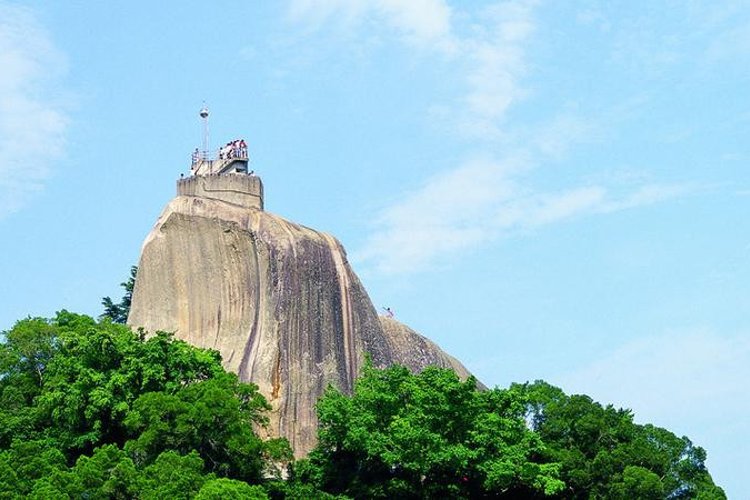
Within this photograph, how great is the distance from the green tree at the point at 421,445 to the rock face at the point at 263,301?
2.32 metres

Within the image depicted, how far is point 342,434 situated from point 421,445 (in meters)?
2.28

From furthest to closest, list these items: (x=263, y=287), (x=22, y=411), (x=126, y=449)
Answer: (x=263, y=287)
(x=22, y=411)
(x=126, y=449)

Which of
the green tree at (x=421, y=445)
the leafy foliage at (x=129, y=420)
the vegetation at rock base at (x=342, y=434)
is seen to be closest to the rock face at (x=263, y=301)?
the vegetation at rock base at (x=342, y=434)

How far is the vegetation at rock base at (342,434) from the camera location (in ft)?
135

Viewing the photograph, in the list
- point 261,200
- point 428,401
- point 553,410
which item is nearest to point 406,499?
point 428,401

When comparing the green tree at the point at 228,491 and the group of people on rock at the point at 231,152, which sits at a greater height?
the group of people on rock at the point at 231,152

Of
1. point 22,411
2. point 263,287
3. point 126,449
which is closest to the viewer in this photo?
point 126,449

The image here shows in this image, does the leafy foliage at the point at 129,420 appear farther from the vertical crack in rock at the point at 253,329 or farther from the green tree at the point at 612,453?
the green tree at the point at 612,453

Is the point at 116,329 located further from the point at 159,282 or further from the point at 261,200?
the point at 261,200

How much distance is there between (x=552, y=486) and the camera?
42469 millimetres

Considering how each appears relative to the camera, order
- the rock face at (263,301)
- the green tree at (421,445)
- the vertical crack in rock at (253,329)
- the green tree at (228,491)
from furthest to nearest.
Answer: the rock face at (263,301)
the vertical crack in rock at (253,329)
the green tree at (421,445)
the green tree at (228,491)

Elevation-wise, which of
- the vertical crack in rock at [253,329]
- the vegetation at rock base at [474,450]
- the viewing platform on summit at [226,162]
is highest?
the viewing platform on summit at [226,162]

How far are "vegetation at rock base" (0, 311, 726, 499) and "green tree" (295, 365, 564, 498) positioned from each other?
0.04 meters

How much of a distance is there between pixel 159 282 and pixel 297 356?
4.88 meters
